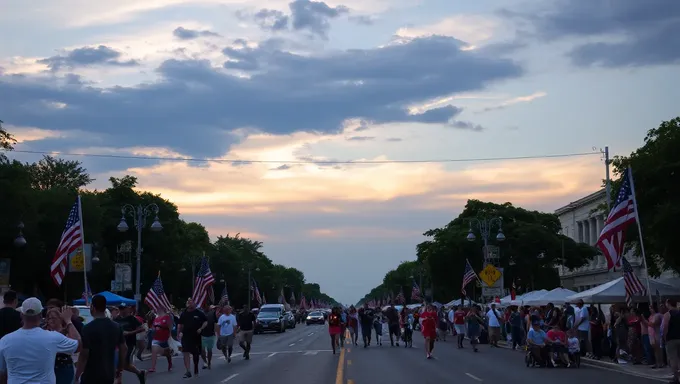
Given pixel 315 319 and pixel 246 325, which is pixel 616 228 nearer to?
pixel 246 325

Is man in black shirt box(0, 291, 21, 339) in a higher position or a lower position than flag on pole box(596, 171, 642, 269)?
lower

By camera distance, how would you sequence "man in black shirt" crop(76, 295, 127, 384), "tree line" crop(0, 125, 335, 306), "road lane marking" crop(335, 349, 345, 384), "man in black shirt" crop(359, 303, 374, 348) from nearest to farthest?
"man in black shirt" crop(76, 295, 127, 384)
"road lane marking" crop(335, 349, 345, 384)
"man in black shirt" crop(359, 303, 374, 348)
"tree line" crop(0, 125, 335, 306)

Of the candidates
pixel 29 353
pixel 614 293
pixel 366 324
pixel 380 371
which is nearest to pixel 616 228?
pixel 614 293

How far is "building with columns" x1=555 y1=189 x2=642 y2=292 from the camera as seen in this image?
94.3 meters

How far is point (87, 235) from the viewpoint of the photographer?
2810 inches

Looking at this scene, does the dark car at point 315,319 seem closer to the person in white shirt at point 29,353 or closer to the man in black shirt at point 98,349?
the man in black shirt at point 98,349

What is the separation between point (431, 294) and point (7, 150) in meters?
60.1

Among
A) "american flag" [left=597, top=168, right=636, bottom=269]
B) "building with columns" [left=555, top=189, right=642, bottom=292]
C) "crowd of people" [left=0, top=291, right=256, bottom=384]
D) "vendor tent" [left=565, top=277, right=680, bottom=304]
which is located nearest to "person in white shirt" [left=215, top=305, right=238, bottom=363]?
"american flag" [left=597, top=168, right=636, bottom=269]

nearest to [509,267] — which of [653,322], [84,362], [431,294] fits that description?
[431,294]

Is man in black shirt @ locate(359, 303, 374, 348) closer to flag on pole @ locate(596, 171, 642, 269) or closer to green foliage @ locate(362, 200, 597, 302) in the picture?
flag on pole @ locate(596, 171, 642, 269)

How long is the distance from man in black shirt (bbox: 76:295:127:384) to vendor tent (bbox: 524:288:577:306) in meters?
33.5

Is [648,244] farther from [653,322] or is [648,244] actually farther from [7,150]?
[7,150]

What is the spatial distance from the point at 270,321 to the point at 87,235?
16506 millimetres

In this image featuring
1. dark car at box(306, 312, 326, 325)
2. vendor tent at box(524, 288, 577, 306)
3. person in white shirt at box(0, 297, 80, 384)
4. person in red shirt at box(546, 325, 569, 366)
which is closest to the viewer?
person in white shirt at box(0, 297, 80, 384)
